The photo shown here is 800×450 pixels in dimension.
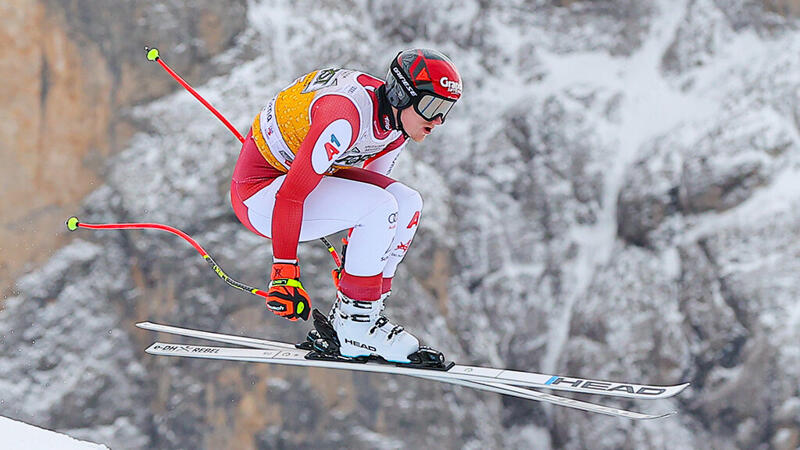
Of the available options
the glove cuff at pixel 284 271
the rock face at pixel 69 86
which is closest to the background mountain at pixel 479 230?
the rock face at pixel 69 86

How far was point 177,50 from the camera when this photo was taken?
12320 millimetres

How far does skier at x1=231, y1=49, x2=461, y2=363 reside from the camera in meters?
3.31

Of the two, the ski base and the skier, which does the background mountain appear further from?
the skier

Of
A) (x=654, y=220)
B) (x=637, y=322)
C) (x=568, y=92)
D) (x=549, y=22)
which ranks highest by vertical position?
(x=549, y=22)

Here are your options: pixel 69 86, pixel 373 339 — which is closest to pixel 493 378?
pixel 373 339

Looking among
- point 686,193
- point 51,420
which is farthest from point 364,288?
point 686,193

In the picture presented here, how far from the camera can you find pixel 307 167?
3.28 m

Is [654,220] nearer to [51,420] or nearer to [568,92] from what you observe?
[568,92]

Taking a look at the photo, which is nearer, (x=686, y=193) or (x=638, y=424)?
(x=638, y=424)

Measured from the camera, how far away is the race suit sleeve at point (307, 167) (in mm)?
3281

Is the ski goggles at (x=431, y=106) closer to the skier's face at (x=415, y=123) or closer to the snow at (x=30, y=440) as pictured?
the skier's face at (x=415, y=123)

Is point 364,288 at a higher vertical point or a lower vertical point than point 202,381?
higher

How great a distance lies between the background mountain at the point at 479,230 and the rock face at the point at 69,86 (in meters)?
0.04

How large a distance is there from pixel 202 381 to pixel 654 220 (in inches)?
300
